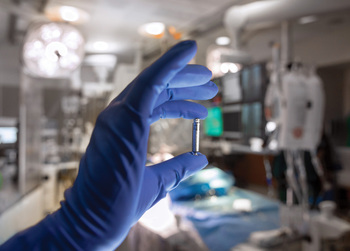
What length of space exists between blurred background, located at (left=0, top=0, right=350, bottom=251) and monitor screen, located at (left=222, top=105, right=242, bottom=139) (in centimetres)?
1

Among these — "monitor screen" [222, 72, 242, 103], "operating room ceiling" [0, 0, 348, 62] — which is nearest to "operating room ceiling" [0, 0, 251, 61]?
"operating room ceiling" [0, 0, 348, 62]

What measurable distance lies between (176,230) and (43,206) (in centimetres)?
185

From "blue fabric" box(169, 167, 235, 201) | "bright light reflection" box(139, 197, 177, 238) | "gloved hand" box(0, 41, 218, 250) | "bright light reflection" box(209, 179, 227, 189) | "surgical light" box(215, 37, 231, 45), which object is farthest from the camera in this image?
"bright light reflection" box(209, 179, 227, 189)

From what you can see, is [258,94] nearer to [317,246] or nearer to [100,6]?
[317,246]

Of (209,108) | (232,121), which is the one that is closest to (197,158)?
(209,108)

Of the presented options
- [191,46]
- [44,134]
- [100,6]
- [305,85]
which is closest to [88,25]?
[100,6]

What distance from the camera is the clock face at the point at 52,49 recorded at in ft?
5.40

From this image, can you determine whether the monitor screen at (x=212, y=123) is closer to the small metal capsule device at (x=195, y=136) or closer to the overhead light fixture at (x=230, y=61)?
the overhead light fixture at (x=230, y=61)

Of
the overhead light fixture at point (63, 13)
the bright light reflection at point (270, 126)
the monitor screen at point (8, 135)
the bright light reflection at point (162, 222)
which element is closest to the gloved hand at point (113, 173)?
the bright light reflection at point (162, 222)

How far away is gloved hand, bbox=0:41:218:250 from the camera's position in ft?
1.13

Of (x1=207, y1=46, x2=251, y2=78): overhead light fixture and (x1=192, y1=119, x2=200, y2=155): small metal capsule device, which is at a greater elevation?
(x1=207, y1=46, x2=251, y2=78): overhead light fixture

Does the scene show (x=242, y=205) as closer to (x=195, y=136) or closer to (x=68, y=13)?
(x=195, y=136)

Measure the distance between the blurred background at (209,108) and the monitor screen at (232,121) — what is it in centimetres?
1

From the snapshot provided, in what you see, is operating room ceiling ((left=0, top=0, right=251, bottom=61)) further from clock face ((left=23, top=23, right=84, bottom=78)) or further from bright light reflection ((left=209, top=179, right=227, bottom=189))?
bright light reflection ((left=209, top=179, right=227, bottom=189))
